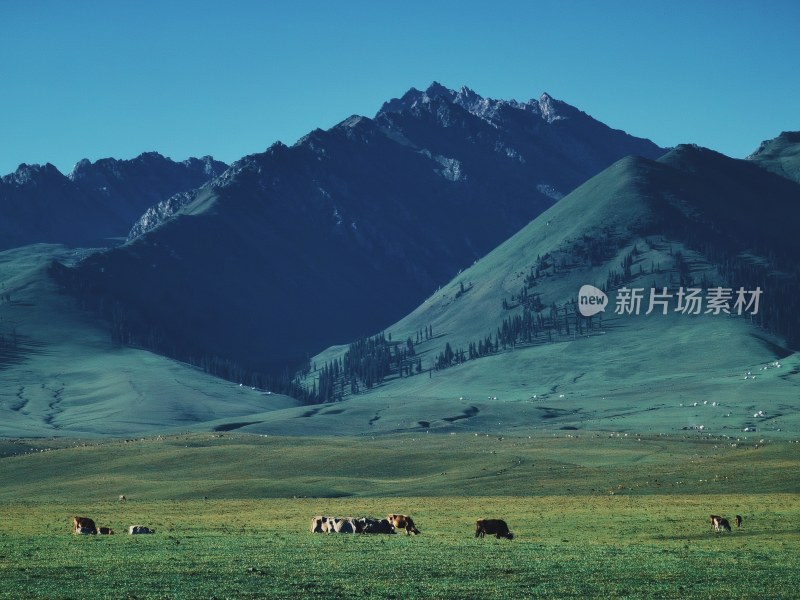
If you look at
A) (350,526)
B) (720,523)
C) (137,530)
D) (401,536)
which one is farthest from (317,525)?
(720,523)

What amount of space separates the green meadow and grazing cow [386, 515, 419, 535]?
1.59 m

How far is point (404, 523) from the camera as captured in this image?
60.5 metres

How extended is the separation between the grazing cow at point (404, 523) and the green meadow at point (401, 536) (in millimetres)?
1587

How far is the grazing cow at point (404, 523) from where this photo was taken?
5991 cm

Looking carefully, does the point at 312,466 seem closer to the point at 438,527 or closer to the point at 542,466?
the point at 542,466

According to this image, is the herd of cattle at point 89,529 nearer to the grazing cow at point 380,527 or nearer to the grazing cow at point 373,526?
the grazing cow at point 373,526

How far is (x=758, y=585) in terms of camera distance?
3906 centimetres

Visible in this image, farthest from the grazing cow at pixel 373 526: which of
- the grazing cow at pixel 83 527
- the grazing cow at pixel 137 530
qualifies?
the grazing cow at pixel 83 527

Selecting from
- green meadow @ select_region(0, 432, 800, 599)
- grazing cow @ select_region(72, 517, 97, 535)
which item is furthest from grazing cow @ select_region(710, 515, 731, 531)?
grazing cow @ select_region(72, 517, 97, 535)

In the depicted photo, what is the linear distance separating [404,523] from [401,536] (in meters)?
2.45

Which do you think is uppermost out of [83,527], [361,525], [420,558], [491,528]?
[83,527]

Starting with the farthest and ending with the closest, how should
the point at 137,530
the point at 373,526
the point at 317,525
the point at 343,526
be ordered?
1. the point at 317,525
2. the point at 373,526
3. the point at 343,526
4. the point at 137,530

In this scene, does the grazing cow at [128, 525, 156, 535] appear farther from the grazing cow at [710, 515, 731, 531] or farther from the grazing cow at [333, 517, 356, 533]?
the grazing cow at [710, 515, 731, 531]

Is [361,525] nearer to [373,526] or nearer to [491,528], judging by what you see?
[373,526]
